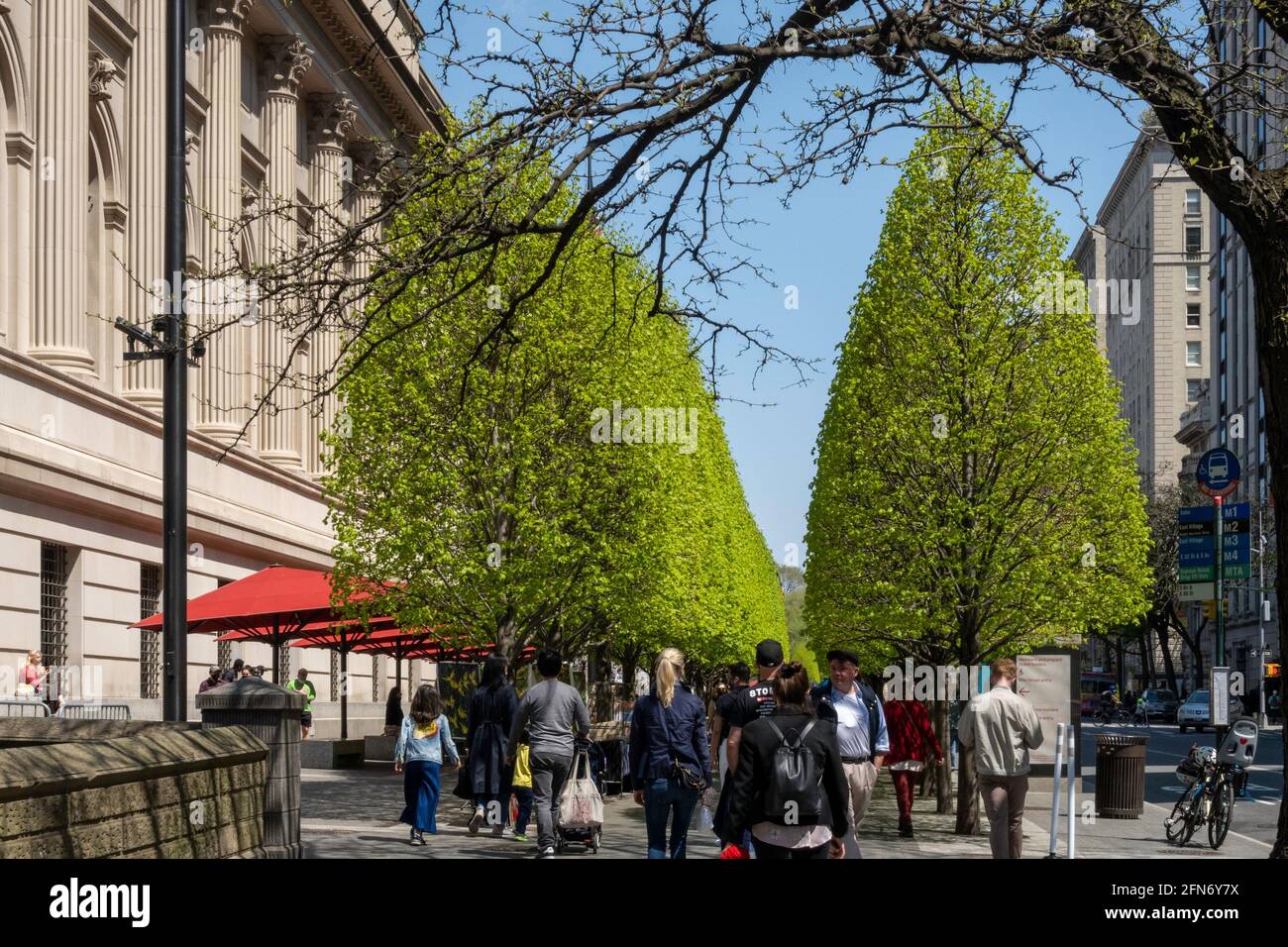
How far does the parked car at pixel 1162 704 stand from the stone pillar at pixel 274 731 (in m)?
69.8

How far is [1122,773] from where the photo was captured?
77.6 feet

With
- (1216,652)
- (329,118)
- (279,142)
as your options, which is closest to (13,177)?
(279,142)

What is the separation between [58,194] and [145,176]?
4910mm

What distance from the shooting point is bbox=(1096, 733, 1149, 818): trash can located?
77.9 ft

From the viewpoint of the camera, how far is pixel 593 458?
2653cm

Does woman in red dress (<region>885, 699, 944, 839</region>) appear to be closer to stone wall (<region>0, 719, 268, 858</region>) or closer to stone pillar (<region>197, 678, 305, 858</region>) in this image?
stone pillar (<region>197, 678, 305, 858</region>)

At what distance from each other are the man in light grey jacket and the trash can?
33.8ft

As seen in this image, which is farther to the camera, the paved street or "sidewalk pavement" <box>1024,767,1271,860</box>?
the paved street

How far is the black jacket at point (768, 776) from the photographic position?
8547 mm

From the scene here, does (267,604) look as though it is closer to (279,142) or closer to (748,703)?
(748,703)

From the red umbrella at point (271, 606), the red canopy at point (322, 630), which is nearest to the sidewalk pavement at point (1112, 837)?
the red canopy at point (322, 630)

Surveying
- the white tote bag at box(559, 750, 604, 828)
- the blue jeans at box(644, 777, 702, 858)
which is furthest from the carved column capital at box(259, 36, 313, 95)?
the blue jeans at box(644, 777, 702, 858)

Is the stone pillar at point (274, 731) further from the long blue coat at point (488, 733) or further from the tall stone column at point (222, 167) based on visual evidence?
the tall stone column at point (222, 167)
